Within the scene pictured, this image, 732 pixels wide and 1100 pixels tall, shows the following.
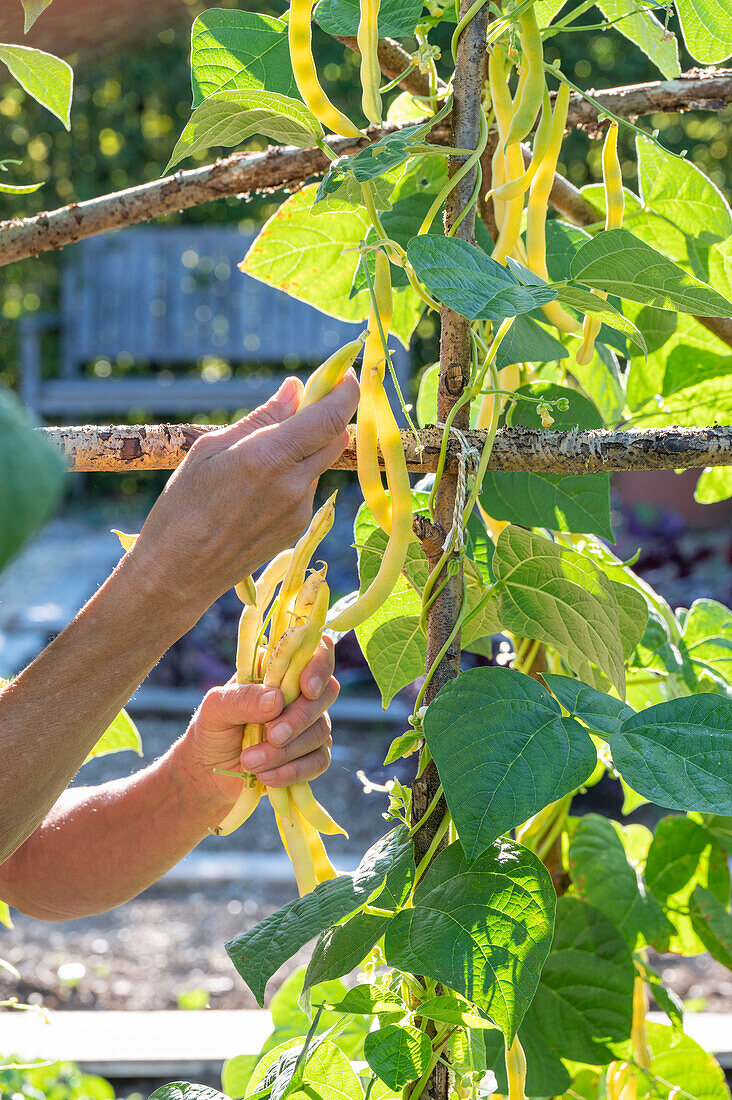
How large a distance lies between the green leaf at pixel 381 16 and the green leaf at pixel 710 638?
19.9 inches

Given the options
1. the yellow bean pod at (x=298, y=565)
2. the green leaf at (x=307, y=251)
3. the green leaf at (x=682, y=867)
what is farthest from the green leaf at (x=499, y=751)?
the green leaf at (x=682, y=867)

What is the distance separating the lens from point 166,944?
2.14 meters

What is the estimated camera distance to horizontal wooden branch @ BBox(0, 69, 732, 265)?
2.35ft

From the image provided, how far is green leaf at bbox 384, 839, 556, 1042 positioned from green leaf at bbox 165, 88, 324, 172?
0.37m

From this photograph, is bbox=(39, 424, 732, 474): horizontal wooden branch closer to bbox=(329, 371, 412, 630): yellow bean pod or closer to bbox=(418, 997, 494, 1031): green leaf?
bbox=(329, 371, 412, 630): yellow bean pod

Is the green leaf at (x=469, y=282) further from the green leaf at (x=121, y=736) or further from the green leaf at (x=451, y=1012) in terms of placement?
the green leaf at (x=121, y=736)

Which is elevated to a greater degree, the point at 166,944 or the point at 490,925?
the point at 490,925

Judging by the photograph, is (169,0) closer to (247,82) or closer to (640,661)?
(247,82)

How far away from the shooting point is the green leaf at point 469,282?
393 millimetres

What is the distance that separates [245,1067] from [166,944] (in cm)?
150

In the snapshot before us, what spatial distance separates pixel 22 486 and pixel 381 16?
1.61 ft

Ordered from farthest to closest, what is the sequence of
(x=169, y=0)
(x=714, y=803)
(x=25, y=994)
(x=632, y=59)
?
(x=632, y=59)
(x=25, y=994)
(x=169, y=0)
(x=714, y=803)

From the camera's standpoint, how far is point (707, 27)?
2.04 ft

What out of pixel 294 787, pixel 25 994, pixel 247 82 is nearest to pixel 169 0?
pixel 247 82
